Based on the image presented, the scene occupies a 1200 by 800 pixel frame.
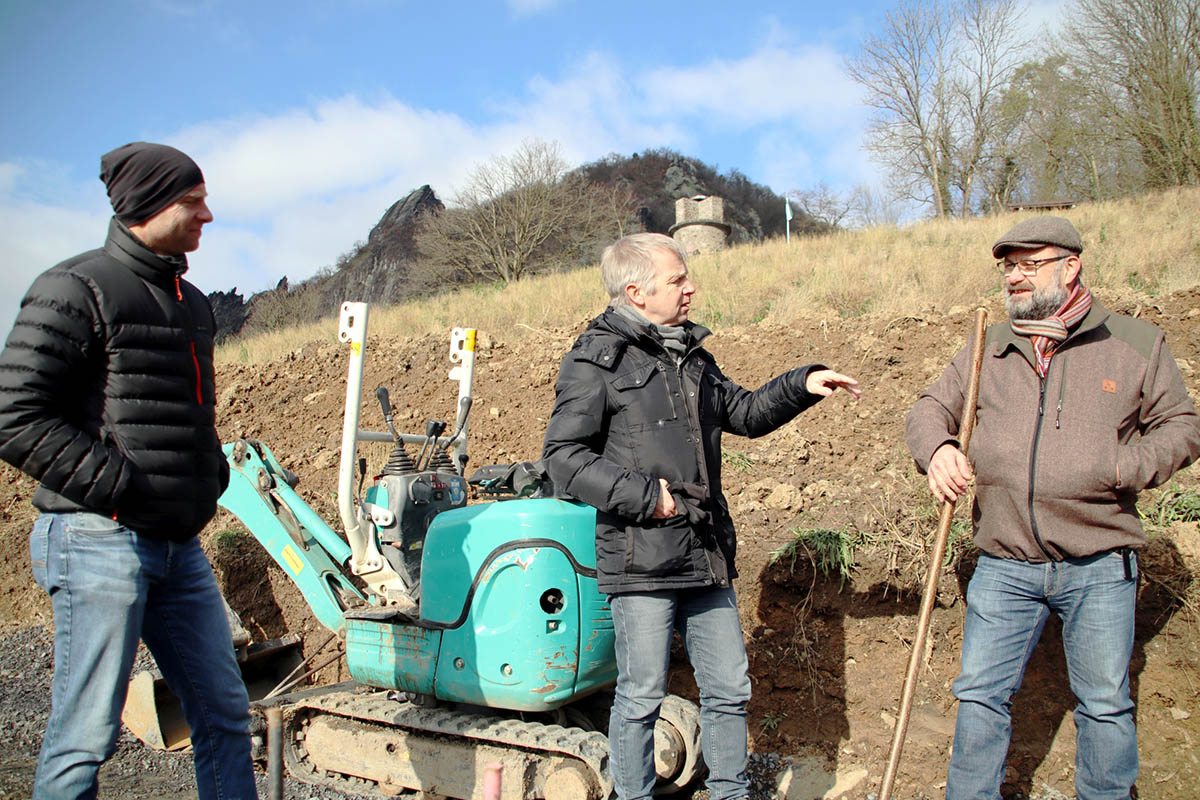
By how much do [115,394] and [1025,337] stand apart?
2650mm

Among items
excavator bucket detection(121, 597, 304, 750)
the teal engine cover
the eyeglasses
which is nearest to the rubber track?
the teal engine cover

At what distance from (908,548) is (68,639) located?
3.41 meters

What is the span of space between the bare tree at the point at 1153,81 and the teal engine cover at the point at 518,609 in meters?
17.3

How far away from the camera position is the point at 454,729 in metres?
3.46

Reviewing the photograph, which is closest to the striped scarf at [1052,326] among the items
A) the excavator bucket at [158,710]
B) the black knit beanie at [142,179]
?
the black knit beanie at [142,179]

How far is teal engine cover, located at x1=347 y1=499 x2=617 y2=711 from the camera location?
3.17m

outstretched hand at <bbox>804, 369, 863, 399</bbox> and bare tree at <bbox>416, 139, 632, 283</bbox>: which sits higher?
bare tree at <bbox>416, 139, 632, 283</bbox>

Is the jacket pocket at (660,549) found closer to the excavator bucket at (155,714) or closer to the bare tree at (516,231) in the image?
the excavator bucket at (155,714)

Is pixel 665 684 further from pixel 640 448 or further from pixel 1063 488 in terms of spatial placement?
pixel 1063 488

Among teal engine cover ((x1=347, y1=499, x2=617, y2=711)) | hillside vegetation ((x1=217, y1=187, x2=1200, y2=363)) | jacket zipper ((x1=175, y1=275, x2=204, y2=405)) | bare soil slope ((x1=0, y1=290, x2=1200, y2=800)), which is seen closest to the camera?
jacket zipper ((x1=175, y1=275, x2=204, y2=405))

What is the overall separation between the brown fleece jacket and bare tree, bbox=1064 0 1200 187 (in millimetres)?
16616

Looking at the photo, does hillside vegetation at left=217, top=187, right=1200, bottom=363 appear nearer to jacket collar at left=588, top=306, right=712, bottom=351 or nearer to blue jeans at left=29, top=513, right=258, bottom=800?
jacket collar at left=588, top=306, right=712, bottom=351

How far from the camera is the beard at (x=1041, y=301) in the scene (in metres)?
2.65

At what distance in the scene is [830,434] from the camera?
560 cm
